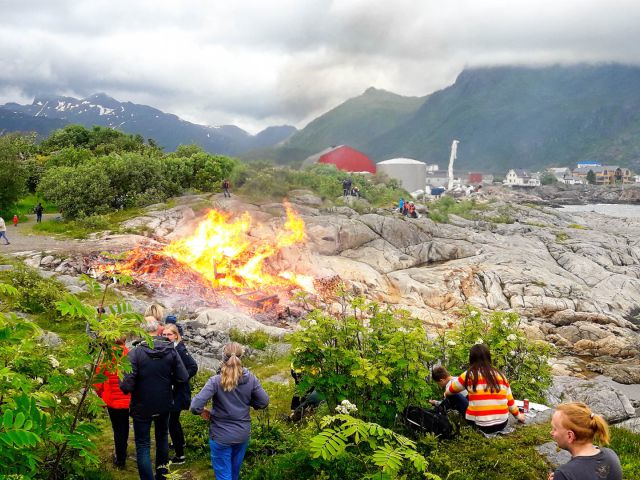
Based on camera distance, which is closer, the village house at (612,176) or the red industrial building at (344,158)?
the red industrial building at (344,158)

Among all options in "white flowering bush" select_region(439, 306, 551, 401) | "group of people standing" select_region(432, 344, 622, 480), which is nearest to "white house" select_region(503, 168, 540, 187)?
"white flowering bush" select_region(439, 306, 551, 401)

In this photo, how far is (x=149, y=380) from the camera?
6.55m

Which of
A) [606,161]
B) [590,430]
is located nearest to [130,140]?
[590,430]

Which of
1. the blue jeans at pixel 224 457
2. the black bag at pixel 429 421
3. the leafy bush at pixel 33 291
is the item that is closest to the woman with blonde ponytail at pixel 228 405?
the blue jeans at pixel 224 457

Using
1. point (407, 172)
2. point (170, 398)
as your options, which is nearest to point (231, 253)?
point (170, 398)

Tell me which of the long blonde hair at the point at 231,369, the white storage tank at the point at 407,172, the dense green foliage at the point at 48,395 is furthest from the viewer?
the white storage tank at the point at 407,172

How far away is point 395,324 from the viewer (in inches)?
315

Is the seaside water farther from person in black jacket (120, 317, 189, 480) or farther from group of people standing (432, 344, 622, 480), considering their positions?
person in black jacket (120, 317, 189, 480)

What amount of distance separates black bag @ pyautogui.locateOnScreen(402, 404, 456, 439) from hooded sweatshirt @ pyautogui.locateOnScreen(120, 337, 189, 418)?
383cm

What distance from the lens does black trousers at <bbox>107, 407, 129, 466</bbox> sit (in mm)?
7353

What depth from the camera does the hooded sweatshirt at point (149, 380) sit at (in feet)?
21.3

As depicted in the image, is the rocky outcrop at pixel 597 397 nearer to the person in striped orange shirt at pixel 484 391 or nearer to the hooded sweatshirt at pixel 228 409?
the person in striped orange shirt at pixel 484 391

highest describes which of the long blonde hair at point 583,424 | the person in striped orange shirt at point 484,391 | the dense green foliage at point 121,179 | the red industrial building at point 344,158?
the red industrial building at point 344,158

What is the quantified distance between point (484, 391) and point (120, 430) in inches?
234
